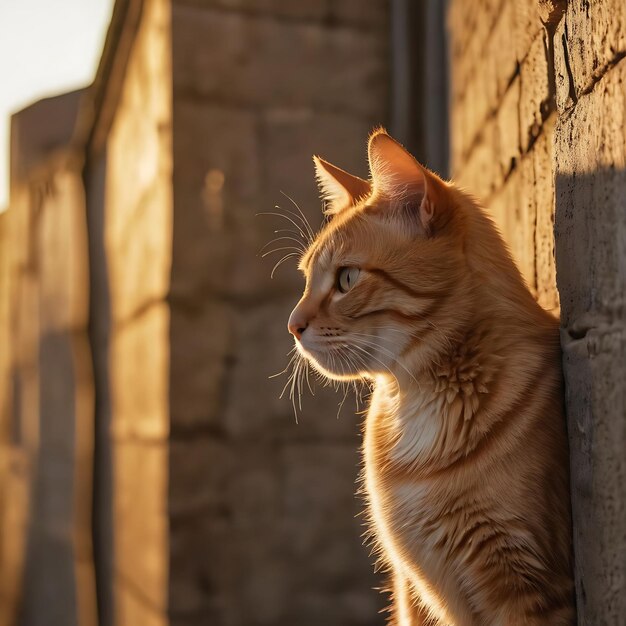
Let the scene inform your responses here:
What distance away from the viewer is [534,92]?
155 centimetres

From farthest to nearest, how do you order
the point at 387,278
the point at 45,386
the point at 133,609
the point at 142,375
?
the point at 45,386 < the point at 133,609 < the point at 142,375 < the point at 387,278

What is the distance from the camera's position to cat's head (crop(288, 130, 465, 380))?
1.31 meters

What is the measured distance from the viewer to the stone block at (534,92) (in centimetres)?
145

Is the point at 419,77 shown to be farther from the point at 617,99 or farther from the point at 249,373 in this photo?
the point at 617,99

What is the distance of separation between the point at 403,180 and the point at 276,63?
62.2 inches

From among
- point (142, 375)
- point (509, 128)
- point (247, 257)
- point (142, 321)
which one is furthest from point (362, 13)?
point (142, 375)

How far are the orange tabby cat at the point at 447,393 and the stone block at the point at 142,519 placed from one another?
49.8 inches

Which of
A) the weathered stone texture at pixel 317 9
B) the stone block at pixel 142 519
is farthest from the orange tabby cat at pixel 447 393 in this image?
the weathered stone texture at pixel 317 9

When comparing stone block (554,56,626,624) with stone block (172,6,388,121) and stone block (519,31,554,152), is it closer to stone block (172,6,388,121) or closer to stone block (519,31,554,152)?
stone block (519,31,554,152)

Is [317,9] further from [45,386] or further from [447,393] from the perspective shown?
[45,386]

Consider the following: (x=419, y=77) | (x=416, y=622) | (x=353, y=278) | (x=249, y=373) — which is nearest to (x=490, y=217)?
(x=353, y=278)

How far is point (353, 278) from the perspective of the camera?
1.42 meters

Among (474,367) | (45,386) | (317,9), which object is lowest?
(45,386)

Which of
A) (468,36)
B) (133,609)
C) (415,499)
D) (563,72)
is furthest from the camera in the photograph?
(133,609)
